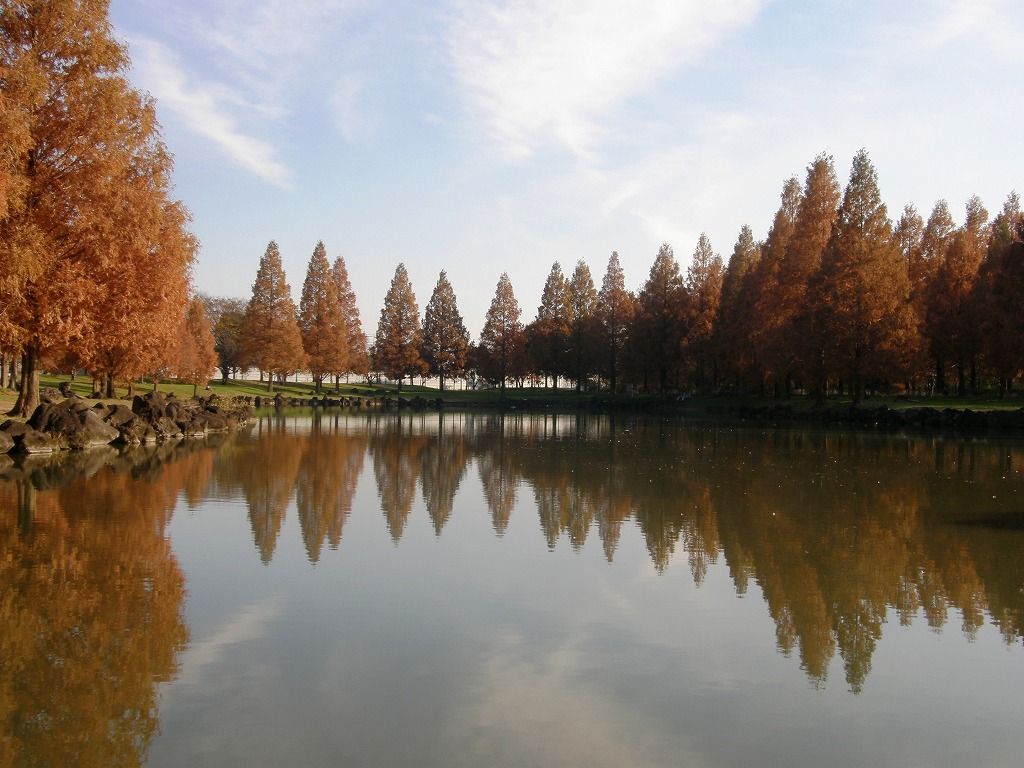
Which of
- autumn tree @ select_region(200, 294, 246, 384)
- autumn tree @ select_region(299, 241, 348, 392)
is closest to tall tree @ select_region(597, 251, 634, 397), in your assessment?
autumn tree @ select_region(299, 241, 348, 392)

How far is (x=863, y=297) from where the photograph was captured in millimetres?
40875

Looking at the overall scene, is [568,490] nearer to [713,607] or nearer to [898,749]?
[713,607]

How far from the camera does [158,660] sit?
5.86 meters

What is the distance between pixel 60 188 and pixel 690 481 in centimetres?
1708

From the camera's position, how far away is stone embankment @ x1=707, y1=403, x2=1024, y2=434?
34.4m

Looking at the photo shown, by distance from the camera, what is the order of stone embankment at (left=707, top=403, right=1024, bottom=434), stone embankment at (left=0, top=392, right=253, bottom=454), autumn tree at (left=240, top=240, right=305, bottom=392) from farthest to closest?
autumn tree at (left=240, top=240, right=305, bottom=392)
stone embankment at (left=707, top=403, right=1024, bottom=434)
stone embankment at (left=0, top=392, right=253, bottom=454)

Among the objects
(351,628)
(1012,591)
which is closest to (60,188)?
(351,628)

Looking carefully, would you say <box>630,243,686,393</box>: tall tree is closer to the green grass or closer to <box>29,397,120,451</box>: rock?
the green grass

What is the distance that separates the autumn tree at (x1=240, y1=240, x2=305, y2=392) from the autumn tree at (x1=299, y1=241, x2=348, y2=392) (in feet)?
7.29

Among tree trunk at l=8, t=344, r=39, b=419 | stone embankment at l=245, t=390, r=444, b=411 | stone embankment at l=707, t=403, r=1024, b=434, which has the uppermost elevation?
tree trunk at l=8, t=344, r=39, b=419

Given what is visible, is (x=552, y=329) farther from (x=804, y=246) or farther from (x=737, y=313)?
(x=804, y=246)

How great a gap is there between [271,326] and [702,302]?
3548 centimetres

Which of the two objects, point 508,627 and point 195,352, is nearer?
point 508,627

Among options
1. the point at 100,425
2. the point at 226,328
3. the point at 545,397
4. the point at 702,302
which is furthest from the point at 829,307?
the point at 226,328
